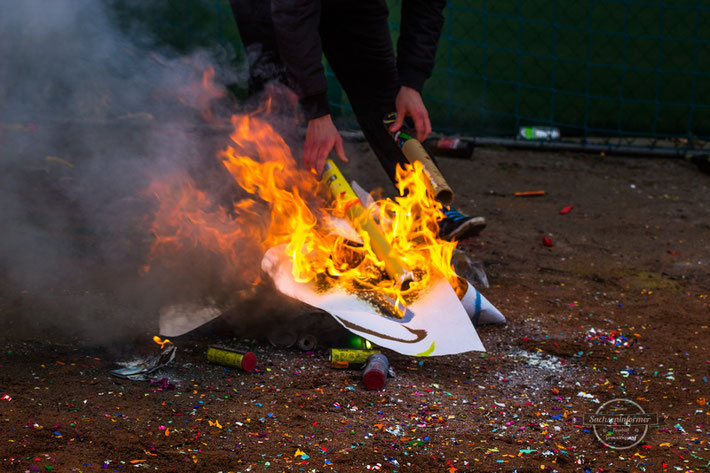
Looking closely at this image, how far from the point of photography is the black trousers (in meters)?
3.66

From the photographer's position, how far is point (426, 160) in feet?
11.3

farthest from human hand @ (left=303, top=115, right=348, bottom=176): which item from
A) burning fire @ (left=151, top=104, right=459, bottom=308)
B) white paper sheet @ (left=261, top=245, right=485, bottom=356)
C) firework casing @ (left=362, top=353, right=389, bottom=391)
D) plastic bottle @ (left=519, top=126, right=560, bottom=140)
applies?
plastic bottle @ (left=519, top=126, right=560, bottom=140)

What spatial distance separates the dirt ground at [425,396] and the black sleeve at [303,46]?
1132mm

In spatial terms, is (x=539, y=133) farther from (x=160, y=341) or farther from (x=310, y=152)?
(x=160, y=341)

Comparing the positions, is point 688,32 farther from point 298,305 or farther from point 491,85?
point 298,305

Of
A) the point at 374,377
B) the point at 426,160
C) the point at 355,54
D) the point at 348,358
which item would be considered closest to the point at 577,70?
the point at 355,54

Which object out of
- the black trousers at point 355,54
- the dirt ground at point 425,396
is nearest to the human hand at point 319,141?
A: the black trousers at point 355,54

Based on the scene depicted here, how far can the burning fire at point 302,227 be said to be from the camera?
10.1 ft

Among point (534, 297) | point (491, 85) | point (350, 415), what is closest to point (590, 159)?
point (491, 85)

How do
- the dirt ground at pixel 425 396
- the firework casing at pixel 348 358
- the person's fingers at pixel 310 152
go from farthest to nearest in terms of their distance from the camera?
the person's fingers at pixel 310 152
the firework casing at pixel 348 358
the dirt ground at pixel 425 396

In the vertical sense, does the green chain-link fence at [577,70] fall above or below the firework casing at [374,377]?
above

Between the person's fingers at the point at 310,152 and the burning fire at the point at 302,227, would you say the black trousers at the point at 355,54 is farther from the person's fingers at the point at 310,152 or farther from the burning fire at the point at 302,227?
the person's fingers at the point at 310,152

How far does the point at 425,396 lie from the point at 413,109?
163 cm

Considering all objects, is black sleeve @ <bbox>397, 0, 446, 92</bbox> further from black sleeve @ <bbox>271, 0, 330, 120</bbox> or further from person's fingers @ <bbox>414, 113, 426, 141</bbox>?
black sleeve @ <bbox>271, 0, 330, 120</bbox>
